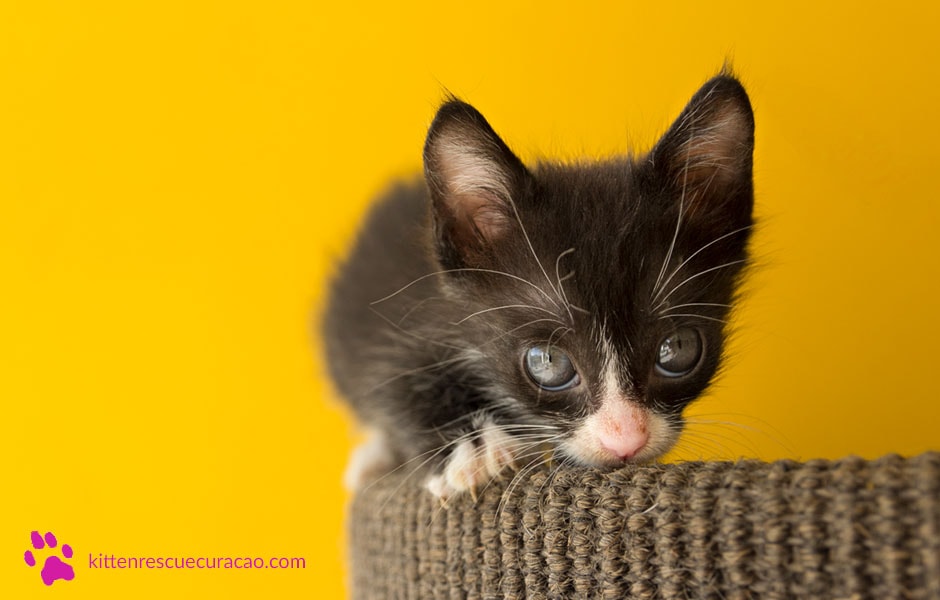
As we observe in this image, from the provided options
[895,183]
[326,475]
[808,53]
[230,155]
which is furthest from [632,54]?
[326,475]

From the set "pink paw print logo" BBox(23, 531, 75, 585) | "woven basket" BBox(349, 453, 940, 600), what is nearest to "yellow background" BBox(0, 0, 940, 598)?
"pink paw print logo" BBox(23, 531, 75, 585)

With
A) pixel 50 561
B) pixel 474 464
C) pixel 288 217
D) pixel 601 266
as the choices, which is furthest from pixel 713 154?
pixel 50 561

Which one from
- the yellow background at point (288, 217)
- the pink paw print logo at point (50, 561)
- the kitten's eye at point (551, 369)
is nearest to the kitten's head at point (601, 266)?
the kitten's eye at point (551, 369)

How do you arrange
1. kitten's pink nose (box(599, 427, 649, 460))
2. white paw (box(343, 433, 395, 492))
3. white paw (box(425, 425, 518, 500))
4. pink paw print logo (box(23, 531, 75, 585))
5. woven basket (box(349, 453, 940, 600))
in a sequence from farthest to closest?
1. pink paw print logo (box(23, 531, 75, 585))
2. white paw (box(343, 433, 395, 492))
3. white paw (box(425, 425, 518, 500))
4. kitten's pink nose (box(599, 427, 649, 460))
5. woven basket (box(349, 453, 940, 600))

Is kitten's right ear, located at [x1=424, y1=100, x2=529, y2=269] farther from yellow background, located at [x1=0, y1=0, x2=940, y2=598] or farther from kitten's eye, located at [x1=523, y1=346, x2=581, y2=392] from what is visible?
yellow background, located at [x1=0, y1=0, x2=940, y2=598]

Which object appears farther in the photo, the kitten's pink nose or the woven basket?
the kitten's pink nose

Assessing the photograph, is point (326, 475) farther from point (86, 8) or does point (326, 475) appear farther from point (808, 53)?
point (808, 53)
